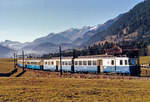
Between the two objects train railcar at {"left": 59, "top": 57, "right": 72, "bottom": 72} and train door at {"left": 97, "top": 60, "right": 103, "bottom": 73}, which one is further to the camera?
train railcar at {"left": 59, "top": 57, "right": 72, "bottom": 72}

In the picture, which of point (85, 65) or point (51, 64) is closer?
point (85, 65)

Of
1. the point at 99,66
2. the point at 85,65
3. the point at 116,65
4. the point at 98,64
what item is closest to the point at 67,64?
the point at 85,65

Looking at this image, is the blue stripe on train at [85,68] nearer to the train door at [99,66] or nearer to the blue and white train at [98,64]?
the blue and white train at [98,64]

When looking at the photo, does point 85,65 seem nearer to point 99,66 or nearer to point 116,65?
point 99,66

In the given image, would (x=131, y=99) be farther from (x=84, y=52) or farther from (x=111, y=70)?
(x=84, y=52)

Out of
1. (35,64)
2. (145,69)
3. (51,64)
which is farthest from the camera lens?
(35,64)

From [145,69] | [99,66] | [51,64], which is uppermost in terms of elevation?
[51,64]

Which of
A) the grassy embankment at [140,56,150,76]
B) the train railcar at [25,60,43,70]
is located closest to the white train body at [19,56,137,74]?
the grassy embankment at [140,56,150,76]

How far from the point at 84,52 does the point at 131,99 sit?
147 m

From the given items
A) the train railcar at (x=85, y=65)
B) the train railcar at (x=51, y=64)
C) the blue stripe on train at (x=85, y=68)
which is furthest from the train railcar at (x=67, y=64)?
the train railcar at (x=51, y=64)

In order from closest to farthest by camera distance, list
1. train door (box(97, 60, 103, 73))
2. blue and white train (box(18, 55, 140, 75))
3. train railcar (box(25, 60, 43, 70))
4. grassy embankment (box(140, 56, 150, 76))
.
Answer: blue and white train (box(18, 55, 140, 75))
train door (box(97, 60, 103, 73))
grassy embankment (box(140, 56, 150, 76))
train railcar (box(25, 60, 43, 70))

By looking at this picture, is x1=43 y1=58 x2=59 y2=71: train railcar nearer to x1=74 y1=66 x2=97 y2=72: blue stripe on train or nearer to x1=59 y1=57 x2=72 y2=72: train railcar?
x1=59 y1=57 x2=72 y2=72: train railcar

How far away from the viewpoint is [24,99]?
20.1m

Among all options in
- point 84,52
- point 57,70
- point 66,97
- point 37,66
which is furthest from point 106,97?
Result: point 84,52
